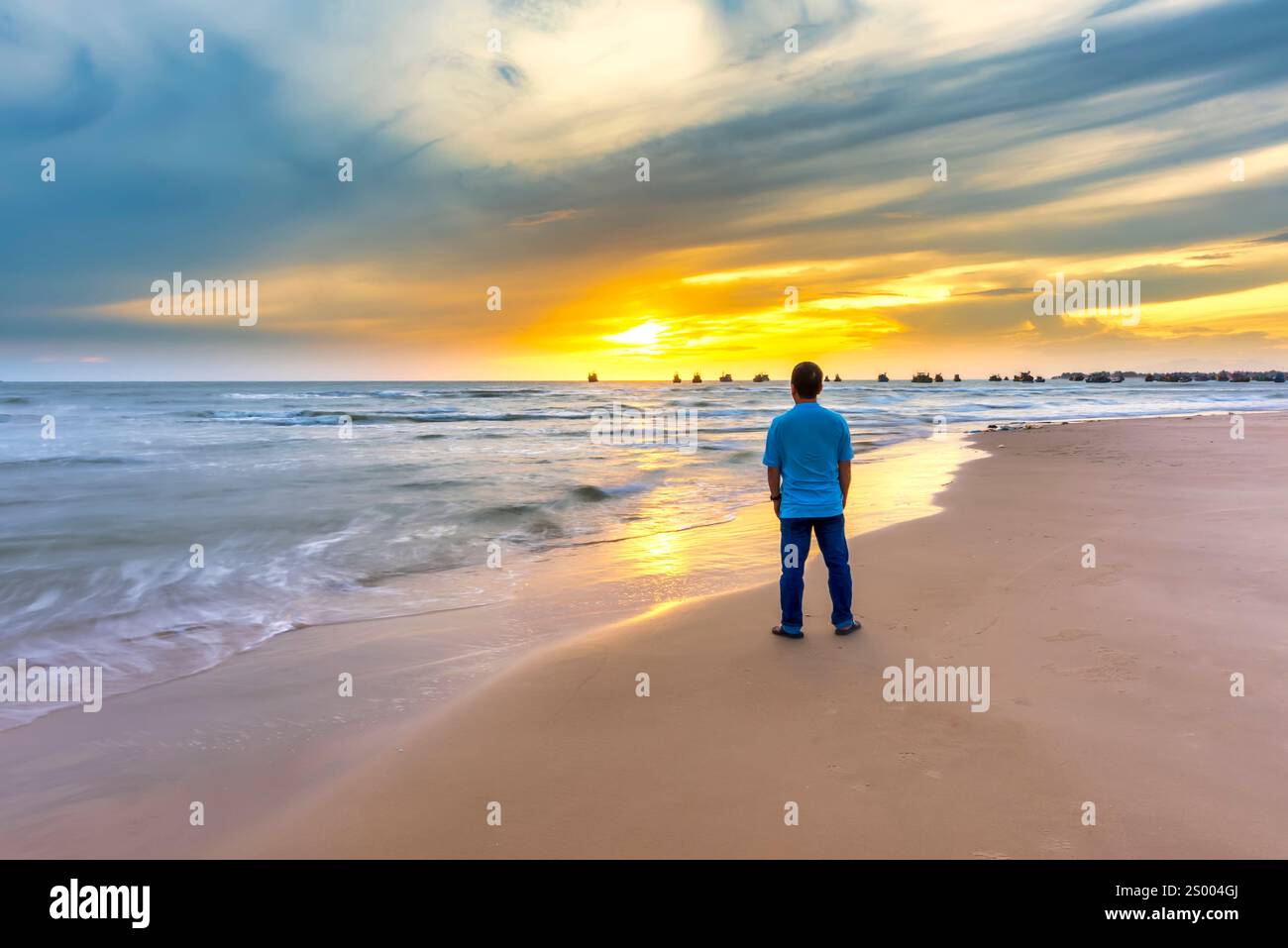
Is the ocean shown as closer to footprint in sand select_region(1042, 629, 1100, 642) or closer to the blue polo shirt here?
the blue polo shirt

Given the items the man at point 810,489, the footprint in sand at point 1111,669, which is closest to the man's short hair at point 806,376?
the man at point 810,489

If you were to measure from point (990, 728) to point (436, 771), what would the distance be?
121 inches

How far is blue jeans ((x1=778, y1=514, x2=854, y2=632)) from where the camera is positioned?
5.47 meters

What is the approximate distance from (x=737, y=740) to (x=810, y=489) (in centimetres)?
245

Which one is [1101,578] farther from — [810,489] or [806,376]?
[806,376]

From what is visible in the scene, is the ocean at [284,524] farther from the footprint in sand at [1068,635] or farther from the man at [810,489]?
the footprint in sand at [1068,635]

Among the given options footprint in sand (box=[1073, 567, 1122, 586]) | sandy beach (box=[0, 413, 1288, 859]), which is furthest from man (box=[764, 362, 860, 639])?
footprint in sand (box=[1073, 567, 1122, 586])

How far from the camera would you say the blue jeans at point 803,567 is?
215 inches

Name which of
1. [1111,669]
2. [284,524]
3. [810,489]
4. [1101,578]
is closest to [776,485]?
[810,489]

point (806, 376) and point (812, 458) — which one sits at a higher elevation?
point (806, 376)

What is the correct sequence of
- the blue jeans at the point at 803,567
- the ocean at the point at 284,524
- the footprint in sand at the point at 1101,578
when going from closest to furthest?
the blue jeans at the point at 803,567, the footprint in sand at the point at 1101,578, the ocean at the point at 284,524

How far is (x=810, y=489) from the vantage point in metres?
5.66

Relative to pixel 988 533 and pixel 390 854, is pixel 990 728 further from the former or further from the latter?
pixel 988 533

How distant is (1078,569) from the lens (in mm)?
6922
